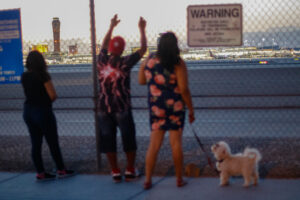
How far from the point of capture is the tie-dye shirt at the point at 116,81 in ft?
15.6

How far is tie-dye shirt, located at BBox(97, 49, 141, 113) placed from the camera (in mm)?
4766

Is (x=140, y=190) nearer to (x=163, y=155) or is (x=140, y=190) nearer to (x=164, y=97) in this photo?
(x=164, y=97)

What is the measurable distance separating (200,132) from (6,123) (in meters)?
5.59

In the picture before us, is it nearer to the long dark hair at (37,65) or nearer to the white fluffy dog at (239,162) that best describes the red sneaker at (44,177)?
the long dark hair at (37,65)

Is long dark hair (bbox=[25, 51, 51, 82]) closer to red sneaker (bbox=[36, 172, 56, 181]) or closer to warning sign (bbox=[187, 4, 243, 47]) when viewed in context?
red sneaker (bbox=[36, 172, 56, 181])

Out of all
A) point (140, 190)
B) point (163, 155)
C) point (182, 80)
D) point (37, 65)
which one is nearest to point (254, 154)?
point (182, 80)

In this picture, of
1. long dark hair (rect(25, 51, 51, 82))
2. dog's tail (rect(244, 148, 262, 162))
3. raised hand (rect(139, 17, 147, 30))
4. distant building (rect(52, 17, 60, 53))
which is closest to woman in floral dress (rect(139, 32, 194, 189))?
raised hand (rect(139, 17, 147, 30))

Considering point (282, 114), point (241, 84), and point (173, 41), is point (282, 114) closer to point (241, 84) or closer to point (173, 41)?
point (173, 41)

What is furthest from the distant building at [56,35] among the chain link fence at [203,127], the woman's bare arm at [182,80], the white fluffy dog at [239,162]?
the white fluffy dog at [239,162]

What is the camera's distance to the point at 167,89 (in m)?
4.46

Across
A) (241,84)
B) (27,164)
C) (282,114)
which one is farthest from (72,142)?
(241,84)

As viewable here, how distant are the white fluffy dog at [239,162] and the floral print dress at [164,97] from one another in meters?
0.55

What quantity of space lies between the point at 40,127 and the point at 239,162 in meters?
2.46

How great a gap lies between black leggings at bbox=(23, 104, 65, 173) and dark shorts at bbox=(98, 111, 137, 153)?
2.14ft
